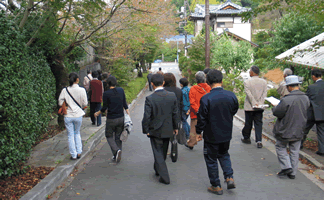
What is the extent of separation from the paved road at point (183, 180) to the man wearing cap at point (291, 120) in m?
0.45

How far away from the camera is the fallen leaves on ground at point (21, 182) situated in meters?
4.69

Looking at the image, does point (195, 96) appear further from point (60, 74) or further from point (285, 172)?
point (60, 74)

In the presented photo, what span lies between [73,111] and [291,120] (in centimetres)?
442

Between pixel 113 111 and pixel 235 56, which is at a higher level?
pixel 235 56

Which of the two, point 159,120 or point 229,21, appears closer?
point 159,120

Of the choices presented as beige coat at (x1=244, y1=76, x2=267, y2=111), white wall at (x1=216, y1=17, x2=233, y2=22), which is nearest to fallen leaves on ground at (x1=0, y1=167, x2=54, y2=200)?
beige coat at (x1=244, y1=76, x2=267, y2=111)

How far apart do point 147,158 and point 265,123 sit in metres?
5.83

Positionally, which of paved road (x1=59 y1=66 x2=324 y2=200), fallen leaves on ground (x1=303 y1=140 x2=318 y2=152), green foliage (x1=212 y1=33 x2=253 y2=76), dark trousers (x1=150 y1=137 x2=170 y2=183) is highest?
green foliage (x1=212 y1=33 x2=253 y2=76)

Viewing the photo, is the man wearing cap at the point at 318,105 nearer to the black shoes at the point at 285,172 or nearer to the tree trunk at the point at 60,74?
the black shoes at the point at 285,172

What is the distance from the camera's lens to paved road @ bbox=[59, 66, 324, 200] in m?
4.79

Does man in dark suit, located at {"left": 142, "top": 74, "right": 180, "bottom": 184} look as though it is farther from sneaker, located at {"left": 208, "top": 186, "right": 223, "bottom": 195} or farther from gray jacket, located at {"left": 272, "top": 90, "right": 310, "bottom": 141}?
gray jacket, located at {"left": 272, "top": 90, "right": 310, "bottom": 141}

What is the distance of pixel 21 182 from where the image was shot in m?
5.21

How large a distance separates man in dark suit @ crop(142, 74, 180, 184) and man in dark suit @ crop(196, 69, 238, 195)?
709 mm

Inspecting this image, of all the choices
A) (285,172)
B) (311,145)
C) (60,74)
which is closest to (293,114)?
(285,172)
